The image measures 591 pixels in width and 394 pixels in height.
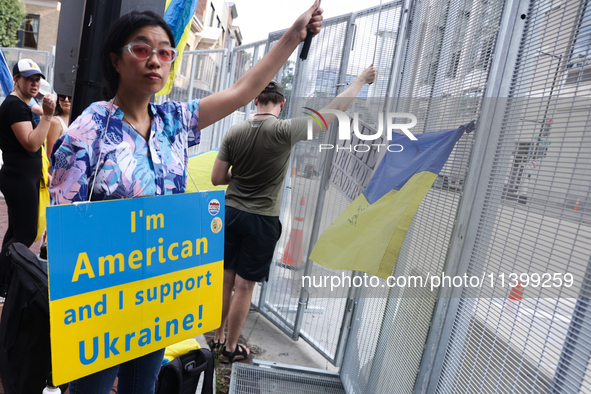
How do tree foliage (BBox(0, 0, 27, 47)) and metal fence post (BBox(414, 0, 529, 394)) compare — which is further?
tree foliage (BBox(0, 0, 27, 47))

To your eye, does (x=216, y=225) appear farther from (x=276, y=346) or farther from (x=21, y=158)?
(x=21, y=158)

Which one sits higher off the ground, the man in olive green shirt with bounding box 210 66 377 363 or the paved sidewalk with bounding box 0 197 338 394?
the man in olive green shirt with bounding box 210 66 377 363

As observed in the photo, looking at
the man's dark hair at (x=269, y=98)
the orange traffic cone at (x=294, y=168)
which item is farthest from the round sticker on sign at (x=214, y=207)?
the orange traffic cone at (x=294, y=168)

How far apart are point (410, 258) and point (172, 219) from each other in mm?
1185

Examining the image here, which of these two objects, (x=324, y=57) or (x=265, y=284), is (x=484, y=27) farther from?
(x=265, y=284)

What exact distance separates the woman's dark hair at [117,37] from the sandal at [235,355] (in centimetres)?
246

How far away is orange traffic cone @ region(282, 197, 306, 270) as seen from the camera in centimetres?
397

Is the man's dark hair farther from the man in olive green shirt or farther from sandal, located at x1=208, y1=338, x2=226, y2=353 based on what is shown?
sandal, located at x1=208, y1=338, x2=226, y2=353

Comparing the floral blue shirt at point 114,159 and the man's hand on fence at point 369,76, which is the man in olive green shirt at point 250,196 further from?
the floral blue shirt at point 114,159

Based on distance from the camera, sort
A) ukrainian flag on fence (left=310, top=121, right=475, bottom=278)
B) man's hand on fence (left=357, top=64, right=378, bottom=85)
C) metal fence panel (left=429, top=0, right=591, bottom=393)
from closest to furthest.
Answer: metal fence panel (left=429, top=0, right=591, bottom=393) < ukrainian flag on fence (left=310, top=121, right=475, bottom=278) < man's hand on fence (left=357, top=64, right=378, bottom=85)

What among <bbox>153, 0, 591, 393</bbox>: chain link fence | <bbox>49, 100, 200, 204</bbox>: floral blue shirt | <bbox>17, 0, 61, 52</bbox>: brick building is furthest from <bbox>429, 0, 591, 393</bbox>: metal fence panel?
<bbox>17, 0, 61, 52</bbox>: brick building

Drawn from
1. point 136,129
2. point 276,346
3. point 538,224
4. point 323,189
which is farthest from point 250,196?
point 538,224

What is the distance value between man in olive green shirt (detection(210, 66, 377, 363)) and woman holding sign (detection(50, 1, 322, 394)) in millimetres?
1406

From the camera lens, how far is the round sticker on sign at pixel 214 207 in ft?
5.62
